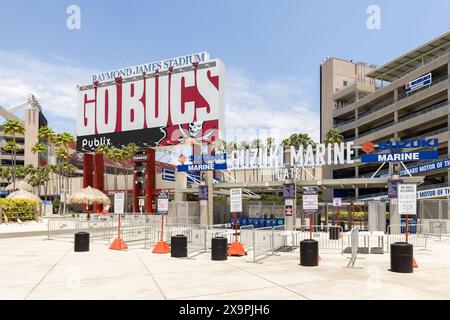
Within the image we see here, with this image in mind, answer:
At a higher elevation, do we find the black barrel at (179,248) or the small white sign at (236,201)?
the small white sign at (236,201)

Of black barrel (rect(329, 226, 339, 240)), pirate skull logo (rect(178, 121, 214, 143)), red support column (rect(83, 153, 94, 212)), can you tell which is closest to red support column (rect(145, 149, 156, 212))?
pirate skull logo (rect(178, 121, 214, 143))

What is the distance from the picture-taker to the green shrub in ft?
121

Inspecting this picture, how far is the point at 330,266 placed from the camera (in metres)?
14.9

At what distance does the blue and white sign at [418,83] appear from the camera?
64062mm

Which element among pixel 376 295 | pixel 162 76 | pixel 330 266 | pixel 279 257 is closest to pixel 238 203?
pixel 279 257

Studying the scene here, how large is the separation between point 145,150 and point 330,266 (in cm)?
5848


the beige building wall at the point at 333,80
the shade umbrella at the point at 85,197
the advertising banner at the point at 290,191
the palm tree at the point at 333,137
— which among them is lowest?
the shade umbrella at the point at 85,197

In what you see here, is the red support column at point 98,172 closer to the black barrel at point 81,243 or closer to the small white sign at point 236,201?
the black barrel at point 81,243

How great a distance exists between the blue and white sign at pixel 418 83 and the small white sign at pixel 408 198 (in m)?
Answer: 53.8

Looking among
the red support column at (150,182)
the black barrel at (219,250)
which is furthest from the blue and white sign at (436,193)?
the red support column at (150,182)

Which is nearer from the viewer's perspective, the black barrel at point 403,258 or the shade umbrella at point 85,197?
the black barrel at point 403,258
